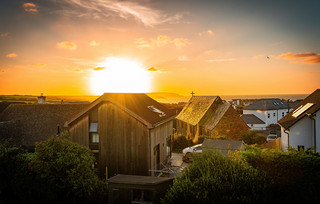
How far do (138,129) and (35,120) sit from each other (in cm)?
1711

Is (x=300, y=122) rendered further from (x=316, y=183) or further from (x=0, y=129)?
(x=0, y=129)

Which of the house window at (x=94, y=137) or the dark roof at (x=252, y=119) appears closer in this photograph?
the house window at (x=94, y=137)

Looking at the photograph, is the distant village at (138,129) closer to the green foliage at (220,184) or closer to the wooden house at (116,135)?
the wooden house at (116,135)

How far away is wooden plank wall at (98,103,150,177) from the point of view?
18094mm

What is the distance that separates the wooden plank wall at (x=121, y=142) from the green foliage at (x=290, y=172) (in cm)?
847

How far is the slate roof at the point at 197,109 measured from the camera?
40094 millimetres

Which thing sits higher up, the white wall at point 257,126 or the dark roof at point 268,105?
the dark roof at point 268,105

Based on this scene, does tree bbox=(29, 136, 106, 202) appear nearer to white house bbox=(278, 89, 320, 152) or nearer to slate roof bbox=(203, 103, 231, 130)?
white house bbox=(278, 89, 320, 152)

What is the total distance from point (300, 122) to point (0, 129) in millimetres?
34918

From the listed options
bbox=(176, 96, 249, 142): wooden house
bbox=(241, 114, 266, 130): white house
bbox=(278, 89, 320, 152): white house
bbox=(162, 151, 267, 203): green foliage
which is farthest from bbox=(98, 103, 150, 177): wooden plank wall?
bbox=(241, 114, 266, 130): white house

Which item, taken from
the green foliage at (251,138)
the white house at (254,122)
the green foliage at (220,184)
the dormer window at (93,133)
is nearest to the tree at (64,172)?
the dormer window at (93,133)

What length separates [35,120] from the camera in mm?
28531

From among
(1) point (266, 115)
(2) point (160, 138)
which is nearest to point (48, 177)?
(2) point (160, 138)

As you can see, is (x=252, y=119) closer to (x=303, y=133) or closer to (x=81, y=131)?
(x=303, y=133)
